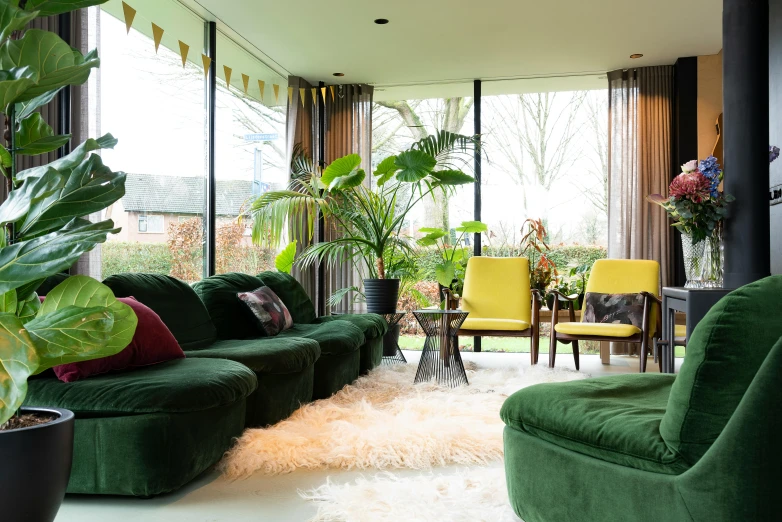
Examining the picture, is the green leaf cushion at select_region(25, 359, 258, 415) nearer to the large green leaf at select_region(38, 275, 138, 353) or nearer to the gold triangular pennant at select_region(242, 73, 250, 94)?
the large green leaf at select_region(38, 275, 138, 353)

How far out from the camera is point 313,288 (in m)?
7.16

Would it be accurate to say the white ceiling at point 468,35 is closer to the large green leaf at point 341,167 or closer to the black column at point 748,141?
the large green leaf at point 341,167

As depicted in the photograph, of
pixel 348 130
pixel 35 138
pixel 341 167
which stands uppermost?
pixel 348 130

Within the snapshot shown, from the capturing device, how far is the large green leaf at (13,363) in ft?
4.67

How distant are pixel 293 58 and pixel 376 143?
293 cm

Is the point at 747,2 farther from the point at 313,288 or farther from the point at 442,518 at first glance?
the point at 313,288

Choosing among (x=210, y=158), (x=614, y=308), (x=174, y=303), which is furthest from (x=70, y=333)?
(x=614, y=308)

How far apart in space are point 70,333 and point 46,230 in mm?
322

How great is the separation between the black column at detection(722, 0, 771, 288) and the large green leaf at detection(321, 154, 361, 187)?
3.13 meters

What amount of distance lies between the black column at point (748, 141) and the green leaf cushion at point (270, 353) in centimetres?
213

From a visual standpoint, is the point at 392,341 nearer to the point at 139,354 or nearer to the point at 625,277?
the point at 625,277

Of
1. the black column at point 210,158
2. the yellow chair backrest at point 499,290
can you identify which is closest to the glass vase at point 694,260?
the yellow chair backrest at point 499,290

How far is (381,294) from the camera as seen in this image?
5750 mm

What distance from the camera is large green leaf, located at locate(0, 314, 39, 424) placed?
1425 mm
